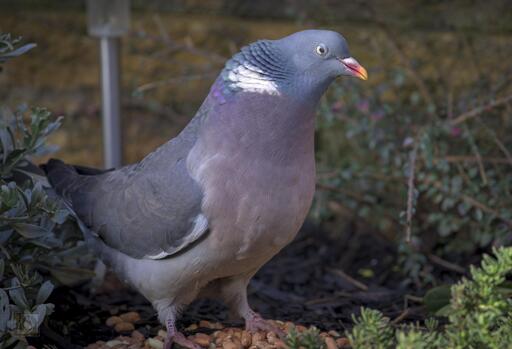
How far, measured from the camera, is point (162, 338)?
241cm

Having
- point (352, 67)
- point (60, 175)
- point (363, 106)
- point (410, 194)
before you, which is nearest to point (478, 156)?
point (410, 194)

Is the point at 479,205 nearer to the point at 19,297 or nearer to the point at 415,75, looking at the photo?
the point at 415,75

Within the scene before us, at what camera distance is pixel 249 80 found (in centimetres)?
215

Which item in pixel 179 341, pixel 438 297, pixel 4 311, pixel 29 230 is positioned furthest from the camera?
pixel 438 297

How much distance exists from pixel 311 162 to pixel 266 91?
0.24m

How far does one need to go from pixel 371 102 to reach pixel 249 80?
1325 mm

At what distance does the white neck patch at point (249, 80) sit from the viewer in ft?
6.93

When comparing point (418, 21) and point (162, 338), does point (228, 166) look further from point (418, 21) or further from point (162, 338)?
point (418, 21)

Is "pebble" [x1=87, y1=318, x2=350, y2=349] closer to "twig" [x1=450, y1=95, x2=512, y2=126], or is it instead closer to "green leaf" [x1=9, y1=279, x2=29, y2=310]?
"green leaf" [x1=9, y1=279, x2=29, y2=310]

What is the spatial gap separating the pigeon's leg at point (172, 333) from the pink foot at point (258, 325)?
21 centimetres

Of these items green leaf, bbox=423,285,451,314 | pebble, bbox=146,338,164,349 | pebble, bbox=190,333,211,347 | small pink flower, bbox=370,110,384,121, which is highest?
small pink flower, bbox=370,110,384,121

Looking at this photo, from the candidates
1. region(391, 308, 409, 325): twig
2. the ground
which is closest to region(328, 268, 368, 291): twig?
the ground

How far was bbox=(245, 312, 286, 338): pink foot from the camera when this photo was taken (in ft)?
7.87

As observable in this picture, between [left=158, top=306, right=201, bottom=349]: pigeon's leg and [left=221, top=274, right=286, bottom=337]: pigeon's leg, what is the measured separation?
0.18 m
